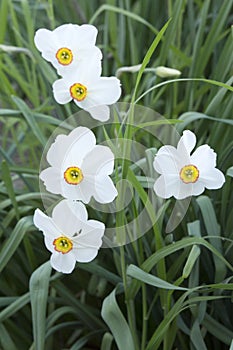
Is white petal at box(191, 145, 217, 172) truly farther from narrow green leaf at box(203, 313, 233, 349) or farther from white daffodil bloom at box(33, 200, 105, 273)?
narrow green leaf at box(203, 313, 233, 349)

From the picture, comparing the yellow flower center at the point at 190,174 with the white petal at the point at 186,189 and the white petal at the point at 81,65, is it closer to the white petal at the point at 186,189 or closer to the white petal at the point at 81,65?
the white petal at the point at 186,189

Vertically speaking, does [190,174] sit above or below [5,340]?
above

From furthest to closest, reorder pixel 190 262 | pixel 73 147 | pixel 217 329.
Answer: pixel 217 329 < pixel 190 262 < pixel 73 147

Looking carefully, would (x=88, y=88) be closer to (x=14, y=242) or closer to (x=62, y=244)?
(x=62, y=244)

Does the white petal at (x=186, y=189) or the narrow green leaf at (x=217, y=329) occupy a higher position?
the white petal at (x=186, y=189)

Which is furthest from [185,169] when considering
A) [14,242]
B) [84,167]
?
[14,242]

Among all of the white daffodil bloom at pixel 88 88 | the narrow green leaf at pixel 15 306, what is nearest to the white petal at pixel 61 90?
the white daffodil bloom at pixel 88 88
